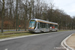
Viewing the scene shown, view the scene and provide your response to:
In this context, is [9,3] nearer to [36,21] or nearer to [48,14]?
[36,21]

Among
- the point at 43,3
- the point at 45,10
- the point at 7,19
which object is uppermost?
the point at 43,3

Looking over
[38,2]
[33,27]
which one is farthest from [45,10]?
[33,27]

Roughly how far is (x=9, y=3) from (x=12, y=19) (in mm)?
24217

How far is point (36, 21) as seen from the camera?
83.3 feet

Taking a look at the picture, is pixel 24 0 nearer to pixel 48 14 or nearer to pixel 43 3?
pixel 43 3

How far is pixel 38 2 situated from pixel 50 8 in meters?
10.6

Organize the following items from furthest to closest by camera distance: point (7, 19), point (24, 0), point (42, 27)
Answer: point (7, 19) → point (24, 0) → point (42, 27)

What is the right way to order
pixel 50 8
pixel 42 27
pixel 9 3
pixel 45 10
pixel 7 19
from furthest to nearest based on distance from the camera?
pixel 7 19, pixel 50 8, pixel 45 10, pixel 9 3, pixel 42 27

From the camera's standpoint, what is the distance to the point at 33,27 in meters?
25.2

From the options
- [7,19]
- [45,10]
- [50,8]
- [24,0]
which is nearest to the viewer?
[24,0]

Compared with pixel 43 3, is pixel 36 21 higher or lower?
lower

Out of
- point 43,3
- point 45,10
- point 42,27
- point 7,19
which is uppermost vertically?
point 43,3

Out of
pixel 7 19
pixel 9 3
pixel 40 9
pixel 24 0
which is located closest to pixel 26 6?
pixel 24 0

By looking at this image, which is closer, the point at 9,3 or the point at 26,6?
the point at 26,6
